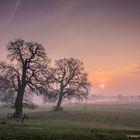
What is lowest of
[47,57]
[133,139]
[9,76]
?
[133,139]

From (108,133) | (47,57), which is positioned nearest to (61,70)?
(47,57)

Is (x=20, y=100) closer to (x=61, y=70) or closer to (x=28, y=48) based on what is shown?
(x=28, y=48)

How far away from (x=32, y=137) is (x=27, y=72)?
92.7ft

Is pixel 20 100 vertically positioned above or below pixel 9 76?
below

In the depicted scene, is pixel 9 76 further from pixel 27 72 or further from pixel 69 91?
pixel 69 91

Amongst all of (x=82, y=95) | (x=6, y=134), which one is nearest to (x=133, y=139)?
(x=6, y=134)

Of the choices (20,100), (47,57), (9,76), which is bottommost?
(20,100)

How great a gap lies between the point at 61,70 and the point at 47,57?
829 inches

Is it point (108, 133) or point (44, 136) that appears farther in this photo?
point (108, 133)

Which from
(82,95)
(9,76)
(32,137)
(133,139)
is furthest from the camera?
(82,95)

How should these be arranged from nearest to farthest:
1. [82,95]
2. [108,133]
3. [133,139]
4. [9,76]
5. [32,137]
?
[32,137], [133,139], [108,133], [9,76], [82,95]

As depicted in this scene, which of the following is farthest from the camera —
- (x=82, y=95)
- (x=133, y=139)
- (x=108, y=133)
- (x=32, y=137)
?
(x=82, y=95)

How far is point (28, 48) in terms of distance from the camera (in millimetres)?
52188

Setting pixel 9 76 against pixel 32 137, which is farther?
pixel 9 76
